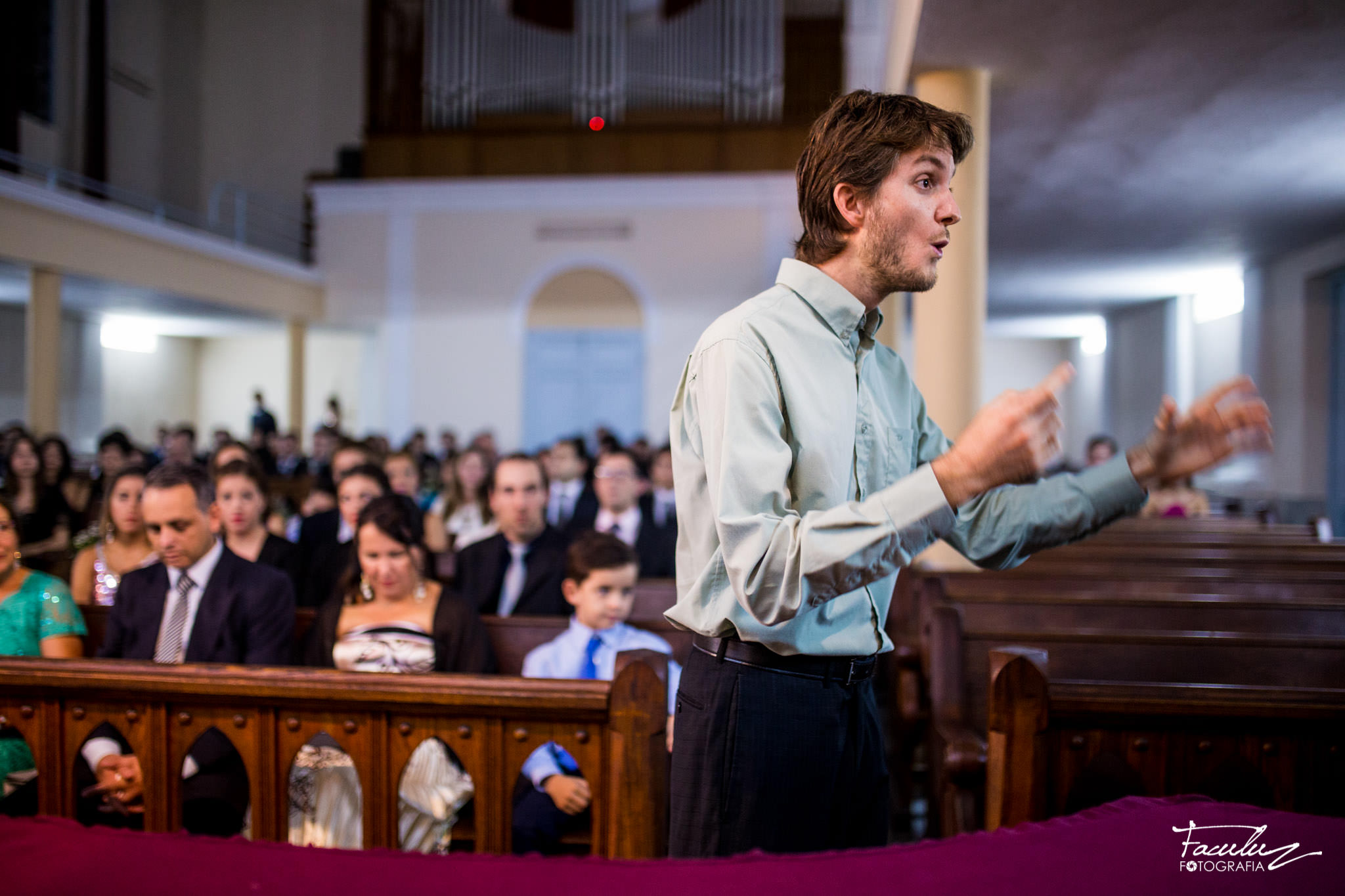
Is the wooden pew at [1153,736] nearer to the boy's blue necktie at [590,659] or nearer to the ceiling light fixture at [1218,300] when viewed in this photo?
the boy's blue necktie at [590,659]

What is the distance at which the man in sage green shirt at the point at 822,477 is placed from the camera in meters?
1.21

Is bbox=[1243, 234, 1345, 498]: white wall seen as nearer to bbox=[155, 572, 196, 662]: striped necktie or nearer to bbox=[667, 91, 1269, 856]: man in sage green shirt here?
bbox=[667, 91, 1269, 856]: man in sage green shirt

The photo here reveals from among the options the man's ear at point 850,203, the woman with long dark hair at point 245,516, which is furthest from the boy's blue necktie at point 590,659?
the man's ear at point 850,203

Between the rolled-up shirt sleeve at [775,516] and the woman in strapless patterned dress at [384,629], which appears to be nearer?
the rolled-up shirt sleeve at [775,516]

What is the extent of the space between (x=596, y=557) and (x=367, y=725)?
1.17 metres

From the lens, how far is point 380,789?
1699mm

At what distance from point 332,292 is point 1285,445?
10.7m

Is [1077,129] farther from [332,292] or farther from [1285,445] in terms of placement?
[332,292]

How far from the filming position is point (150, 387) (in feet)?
50.5

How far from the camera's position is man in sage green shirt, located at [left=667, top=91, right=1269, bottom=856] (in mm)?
1209

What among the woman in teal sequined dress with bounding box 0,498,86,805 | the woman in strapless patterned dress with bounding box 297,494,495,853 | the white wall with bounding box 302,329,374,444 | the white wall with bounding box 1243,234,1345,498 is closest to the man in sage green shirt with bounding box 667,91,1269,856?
the woman in strapless patterned dress with bounding box 297,494,495,853

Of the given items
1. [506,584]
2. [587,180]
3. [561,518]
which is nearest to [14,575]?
[506,584]

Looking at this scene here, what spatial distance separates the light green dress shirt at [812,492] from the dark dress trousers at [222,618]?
171 cm

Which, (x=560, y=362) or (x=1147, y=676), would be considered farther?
(x=560, y=362)
